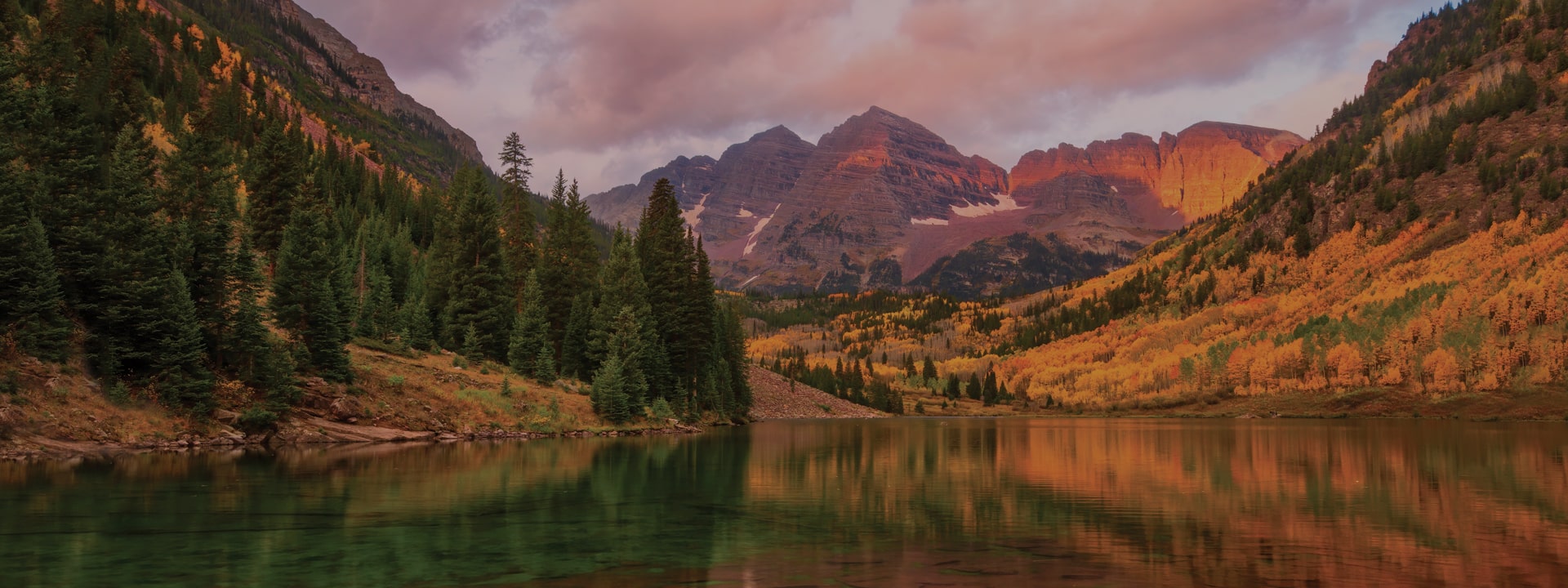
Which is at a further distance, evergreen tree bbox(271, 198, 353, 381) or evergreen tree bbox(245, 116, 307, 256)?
evergreen tree bbox(245, 116, 307, 256)

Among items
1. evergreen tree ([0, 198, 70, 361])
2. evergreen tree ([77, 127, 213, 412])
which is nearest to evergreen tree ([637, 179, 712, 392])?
evergreen tree ([77, 127, 213, 412])

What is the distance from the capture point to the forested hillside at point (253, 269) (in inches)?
1973

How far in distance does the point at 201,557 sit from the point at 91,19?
161 m

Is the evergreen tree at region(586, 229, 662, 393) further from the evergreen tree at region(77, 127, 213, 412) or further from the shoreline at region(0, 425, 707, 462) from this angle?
the evergreen tree at region(77, 127, 213, 412)

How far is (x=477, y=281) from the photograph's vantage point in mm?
90688

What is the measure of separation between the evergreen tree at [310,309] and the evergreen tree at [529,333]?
22.2 metres

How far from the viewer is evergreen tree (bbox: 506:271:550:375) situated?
85.3m

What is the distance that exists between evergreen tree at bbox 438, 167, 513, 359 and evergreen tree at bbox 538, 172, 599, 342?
653 cm

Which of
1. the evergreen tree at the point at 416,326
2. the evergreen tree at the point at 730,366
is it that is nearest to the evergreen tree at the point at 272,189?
the evergreen tree at the point at 416,326

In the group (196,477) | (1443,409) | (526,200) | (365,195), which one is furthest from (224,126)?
(1443,409)

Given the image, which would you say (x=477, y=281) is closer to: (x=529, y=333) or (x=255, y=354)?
(x=529, y=333)

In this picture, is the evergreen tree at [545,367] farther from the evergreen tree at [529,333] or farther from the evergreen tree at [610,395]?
the evergreen tree at [610,395]

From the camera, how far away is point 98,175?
186 feet

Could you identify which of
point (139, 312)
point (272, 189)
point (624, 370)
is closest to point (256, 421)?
point (139, 312)
